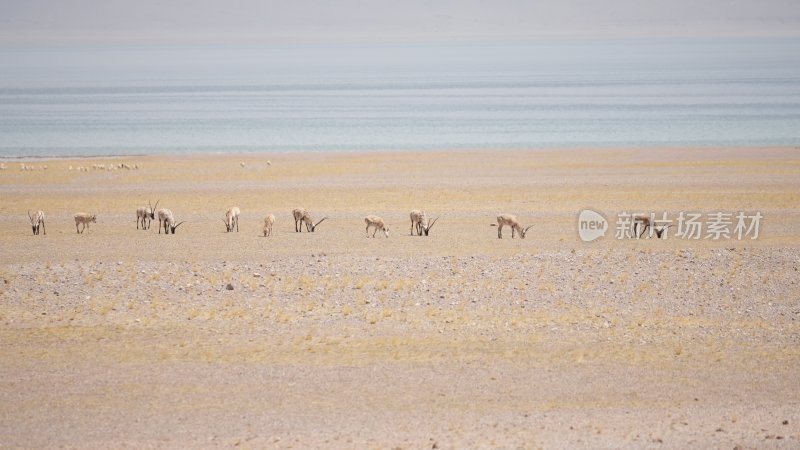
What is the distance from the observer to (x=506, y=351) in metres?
17.8

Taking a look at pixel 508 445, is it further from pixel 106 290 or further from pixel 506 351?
pixel 106 290

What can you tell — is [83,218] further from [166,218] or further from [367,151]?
[367,151]

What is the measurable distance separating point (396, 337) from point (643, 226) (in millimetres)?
13940

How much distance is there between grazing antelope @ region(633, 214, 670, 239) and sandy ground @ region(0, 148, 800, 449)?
0.98m

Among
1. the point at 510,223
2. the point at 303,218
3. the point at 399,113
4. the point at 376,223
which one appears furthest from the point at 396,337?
the point at 399,113

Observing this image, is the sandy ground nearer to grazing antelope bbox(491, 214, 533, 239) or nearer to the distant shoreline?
grazing antelope bbox(491, 214, 533, 239)

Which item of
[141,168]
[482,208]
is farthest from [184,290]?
[141,168]

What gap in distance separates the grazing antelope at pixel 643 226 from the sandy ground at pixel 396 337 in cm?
98

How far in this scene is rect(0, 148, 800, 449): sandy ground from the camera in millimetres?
14305

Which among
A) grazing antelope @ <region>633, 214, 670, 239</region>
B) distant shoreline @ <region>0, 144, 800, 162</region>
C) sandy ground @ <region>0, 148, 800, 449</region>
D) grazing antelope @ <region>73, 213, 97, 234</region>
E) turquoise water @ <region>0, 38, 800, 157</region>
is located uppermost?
turquoise water @ <region>0, 38, 800, 157</region>

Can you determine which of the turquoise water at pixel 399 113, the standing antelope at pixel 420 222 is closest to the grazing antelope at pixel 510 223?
the standing antelope at pixel 420 222

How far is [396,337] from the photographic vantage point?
61.4 ft

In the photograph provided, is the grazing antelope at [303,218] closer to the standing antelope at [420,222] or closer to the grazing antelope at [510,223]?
the standing antelope at [420,222]

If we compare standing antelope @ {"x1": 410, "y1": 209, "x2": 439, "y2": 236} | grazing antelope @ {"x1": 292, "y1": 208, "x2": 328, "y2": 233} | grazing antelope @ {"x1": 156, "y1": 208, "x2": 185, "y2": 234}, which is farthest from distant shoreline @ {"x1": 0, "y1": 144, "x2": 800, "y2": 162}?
standing antelope @ {"x1": 410, "y1": 209, "x2": 439, "y2": 236}
